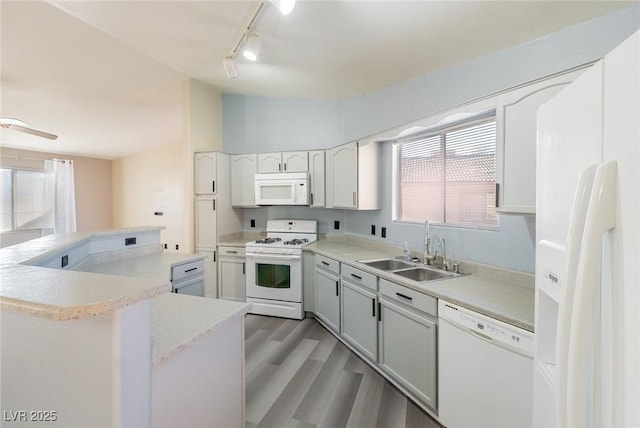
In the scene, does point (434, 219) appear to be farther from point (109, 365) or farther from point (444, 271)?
point (109, 365)

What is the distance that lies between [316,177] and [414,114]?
147 centimetres

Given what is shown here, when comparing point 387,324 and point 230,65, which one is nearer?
point 387,324

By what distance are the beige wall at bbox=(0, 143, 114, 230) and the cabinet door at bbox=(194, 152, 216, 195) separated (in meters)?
4.34

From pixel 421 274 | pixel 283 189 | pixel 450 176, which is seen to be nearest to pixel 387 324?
pixel 421 274

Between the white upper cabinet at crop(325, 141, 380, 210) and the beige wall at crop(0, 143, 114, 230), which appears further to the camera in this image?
the beige wall at crop(0, 143, 114, 230)

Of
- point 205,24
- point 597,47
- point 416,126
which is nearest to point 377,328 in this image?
point 416,126

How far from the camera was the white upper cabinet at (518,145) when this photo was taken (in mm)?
1539

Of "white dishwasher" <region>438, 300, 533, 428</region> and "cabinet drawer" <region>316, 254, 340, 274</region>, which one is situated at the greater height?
"cabinet drawer" <region>316, 254, 340, 274</region>

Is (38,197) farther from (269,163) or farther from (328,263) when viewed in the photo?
(328,263)

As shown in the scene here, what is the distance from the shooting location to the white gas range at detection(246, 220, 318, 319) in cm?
358

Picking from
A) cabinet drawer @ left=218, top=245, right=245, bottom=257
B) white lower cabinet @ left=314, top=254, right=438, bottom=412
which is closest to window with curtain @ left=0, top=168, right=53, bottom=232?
cabinet drawer @ left=218, top=245, right=245, bottom=257

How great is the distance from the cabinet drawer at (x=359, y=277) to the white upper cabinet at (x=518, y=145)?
3.56ft

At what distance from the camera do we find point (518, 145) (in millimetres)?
1624

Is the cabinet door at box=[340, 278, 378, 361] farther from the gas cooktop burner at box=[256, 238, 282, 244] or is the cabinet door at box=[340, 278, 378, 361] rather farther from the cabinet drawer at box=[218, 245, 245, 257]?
the cabinet drawer at box=[218, 245, 245, 257]
